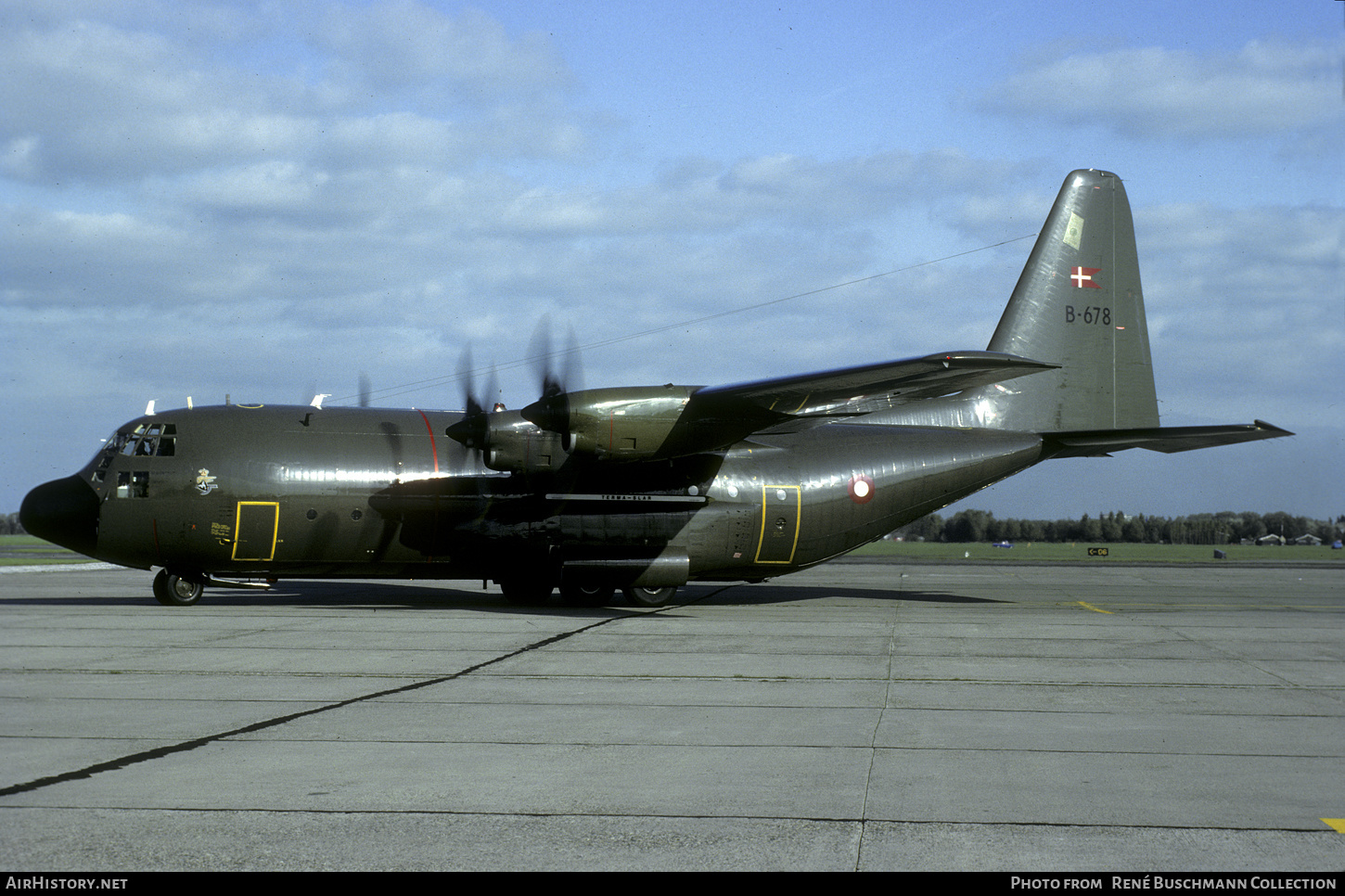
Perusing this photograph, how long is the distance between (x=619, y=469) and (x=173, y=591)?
9.49 metres

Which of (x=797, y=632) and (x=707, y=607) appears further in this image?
(x=707, y=607)

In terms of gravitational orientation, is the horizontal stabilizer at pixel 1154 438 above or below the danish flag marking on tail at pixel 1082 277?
below

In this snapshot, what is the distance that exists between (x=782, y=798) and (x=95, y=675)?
908 cm

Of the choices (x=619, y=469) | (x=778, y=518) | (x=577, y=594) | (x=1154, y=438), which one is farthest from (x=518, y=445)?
(x=1154, y=438)

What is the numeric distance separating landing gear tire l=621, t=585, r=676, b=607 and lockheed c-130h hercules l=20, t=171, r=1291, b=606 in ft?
0.21

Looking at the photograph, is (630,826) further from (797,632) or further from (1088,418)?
(1088,418)

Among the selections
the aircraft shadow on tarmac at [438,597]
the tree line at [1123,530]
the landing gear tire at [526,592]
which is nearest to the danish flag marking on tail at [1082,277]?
the aircraft shadow on tarmac at [438,597]

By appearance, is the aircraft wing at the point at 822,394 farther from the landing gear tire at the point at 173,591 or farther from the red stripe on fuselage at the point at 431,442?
the landing gear tire at the point at 173,591

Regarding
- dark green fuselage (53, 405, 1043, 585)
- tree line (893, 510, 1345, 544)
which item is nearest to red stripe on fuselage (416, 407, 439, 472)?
dark green fuselage (53, 405, 1043, 585)

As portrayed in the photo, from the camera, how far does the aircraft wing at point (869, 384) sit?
17.1m

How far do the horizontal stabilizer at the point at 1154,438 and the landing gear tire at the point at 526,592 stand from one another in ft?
39.9

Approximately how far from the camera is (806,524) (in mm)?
22766

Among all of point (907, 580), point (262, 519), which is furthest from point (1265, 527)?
point (262, 519)

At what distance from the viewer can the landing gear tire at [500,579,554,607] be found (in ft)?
74.1
